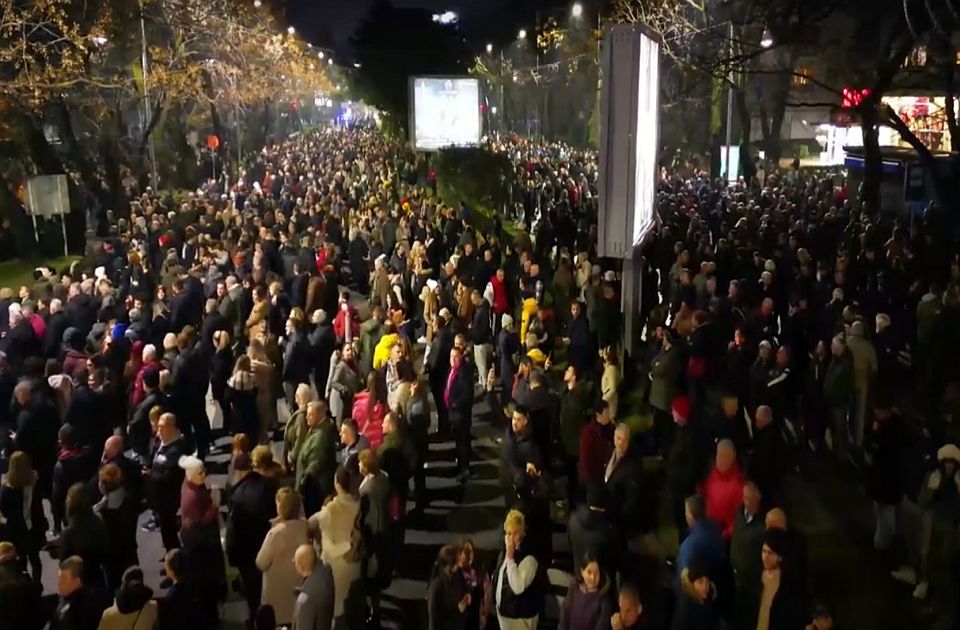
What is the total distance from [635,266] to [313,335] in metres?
4.12

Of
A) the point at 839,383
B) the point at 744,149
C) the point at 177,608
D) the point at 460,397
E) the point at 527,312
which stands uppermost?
the point at 744,149

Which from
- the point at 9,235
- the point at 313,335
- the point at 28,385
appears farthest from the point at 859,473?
the point at 9,235

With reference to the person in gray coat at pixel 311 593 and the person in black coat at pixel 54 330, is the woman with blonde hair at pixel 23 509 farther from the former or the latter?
the person in black coat at pixel 54 330

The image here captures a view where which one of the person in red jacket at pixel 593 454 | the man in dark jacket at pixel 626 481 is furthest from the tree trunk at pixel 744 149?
the man in dark jacket at pixel 626 481

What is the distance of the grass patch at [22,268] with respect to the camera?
22969mm

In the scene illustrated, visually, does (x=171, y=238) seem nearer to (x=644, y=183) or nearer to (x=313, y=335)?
(x=313, y=335)

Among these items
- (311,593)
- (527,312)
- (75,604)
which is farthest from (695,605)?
(527,312)

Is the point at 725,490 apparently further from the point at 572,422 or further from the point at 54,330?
the point at 54,330

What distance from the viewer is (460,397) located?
377 inches

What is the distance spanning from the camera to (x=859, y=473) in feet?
32.6

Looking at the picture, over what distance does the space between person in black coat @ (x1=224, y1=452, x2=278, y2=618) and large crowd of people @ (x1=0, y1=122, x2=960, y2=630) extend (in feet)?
0.06

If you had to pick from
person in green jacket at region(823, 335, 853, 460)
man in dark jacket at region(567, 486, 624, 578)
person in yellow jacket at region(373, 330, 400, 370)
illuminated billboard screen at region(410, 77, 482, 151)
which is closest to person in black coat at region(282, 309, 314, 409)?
person in yellow jacket at region(373, 330, 400, 370)

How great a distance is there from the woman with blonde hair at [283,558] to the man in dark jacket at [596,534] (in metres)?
1.76

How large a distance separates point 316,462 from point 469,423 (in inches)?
98.3
